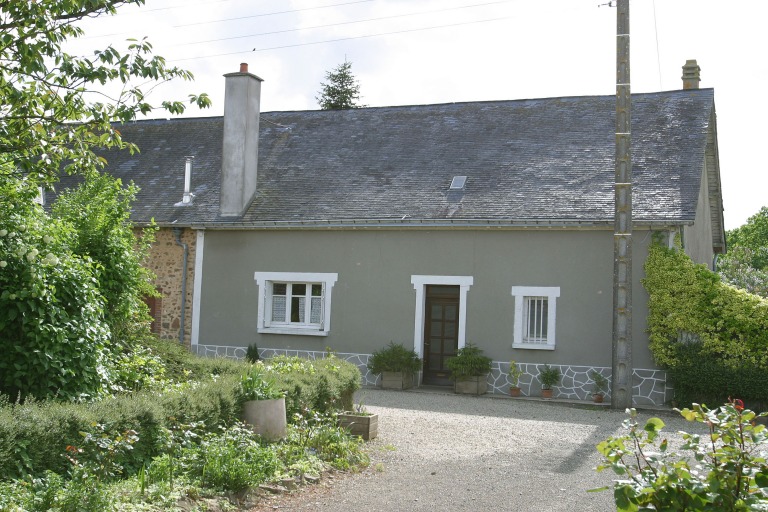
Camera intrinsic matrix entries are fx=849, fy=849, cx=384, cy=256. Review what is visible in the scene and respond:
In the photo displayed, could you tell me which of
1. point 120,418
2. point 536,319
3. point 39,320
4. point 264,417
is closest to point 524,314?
point 536,319

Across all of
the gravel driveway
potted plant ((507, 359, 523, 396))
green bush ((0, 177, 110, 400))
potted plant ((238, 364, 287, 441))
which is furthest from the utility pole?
green bush ((0, 177, 110, 400))

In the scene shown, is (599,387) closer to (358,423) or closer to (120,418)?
(358,423)

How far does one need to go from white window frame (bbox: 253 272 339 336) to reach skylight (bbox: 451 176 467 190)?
3.01m

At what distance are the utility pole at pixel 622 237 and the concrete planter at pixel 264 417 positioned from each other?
711cm

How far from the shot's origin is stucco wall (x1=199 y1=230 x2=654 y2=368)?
1546 centimetres

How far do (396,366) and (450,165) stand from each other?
15.2 feet

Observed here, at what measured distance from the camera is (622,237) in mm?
13875

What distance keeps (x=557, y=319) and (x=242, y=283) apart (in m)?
6.66

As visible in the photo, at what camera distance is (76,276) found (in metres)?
8.34

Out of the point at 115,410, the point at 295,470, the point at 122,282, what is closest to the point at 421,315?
the point at 122,282

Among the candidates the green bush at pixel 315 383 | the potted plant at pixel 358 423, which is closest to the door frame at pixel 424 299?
the green bush at pixel 315 383

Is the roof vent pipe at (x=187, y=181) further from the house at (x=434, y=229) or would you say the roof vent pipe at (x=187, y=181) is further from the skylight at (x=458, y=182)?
the skylight at (x=458, y=182)

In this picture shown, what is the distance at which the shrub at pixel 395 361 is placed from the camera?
16.2 meters

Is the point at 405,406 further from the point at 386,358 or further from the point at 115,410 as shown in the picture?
the point at 115,410
